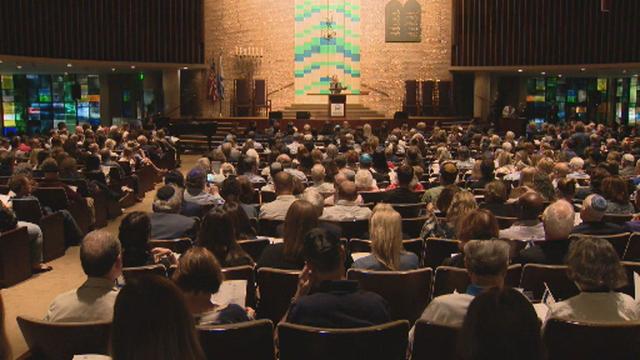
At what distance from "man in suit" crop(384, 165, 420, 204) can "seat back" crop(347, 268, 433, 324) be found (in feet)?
9.93

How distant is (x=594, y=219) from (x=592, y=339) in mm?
2779

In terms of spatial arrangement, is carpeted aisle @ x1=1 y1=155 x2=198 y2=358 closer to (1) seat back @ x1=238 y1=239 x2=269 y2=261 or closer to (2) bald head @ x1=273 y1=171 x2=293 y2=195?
(1) seat back @ x1=238 y1=239 x2=269 y2=261

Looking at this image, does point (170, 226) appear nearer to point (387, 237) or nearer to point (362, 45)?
point (387, 237)

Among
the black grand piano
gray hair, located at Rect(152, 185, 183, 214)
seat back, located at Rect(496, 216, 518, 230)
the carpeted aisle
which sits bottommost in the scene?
the carpeted aisle

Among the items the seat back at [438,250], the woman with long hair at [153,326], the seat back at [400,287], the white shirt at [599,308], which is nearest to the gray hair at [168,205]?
the seat back at [438,250]

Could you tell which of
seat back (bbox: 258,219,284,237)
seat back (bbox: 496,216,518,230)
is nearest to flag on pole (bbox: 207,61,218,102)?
seat back (bbox: 258,219,284,237)

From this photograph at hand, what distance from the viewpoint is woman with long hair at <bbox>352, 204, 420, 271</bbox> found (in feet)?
15.6

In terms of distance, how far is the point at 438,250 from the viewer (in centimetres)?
577

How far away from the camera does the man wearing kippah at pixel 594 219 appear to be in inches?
234

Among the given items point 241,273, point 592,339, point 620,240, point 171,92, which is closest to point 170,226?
point 241,273

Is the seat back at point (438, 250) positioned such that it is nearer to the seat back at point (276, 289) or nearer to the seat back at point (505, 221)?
the seat back at point (505, 221)

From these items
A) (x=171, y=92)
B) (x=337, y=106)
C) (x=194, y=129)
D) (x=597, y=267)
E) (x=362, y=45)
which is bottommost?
(x=597, y=267)

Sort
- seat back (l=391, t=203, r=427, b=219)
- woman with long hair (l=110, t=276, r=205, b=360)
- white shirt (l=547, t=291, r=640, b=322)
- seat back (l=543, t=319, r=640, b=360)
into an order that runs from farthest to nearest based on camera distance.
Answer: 1. seat back (l=391, t=203, r=427, b=219)
2. white shirt (l=547, t=291, r=640, b=322)
3. seat back (l=543, t=319, r=640, b=360)
4. woman with long hair (l=110, t=276, r=205, b=360)

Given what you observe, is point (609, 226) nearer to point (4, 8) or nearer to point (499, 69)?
point (4, 8)
